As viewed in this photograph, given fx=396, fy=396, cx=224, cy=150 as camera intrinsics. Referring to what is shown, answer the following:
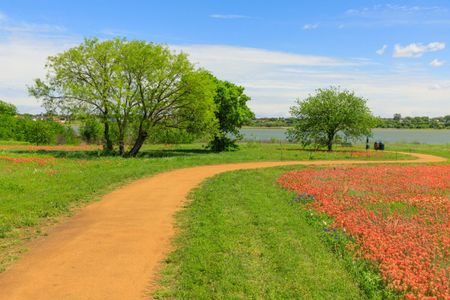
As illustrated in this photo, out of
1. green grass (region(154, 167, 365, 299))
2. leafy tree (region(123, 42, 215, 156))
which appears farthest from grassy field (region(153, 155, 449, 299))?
leafy tree (region(123, 42, 215, 156))

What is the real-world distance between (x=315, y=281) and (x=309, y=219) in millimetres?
5272

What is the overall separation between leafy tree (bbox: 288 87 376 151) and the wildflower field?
2519cm

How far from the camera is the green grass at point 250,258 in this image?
8055 mm

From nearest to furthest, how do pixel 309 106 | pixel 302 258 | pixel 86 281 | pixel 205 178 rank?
pixel 86 281
pixel 302 258
pixel 205 178
pixel 309 106

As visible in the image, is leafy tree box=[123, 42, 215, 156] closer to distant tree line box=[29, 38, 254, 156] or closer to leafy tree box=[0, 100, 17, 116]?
distant tree line box=[29, 38, 254, 156]

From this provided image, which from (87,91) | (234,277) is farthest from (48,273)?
(87,91)

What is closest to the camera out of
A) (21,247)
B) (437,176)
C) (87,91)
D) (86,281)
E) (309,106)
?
(86,281)

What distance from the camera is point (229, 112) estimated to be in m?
46.5

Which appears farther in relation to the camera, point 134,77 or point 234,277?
point 134,77

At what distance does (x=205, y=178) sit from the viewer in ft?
75.5

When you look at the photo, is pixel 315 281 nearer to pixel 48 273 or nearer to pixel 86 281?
pixel 86 281

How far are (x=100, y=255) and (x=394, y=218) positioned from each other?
32.7 feet

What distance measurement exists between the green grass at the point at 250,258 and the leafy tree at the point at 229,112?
30911 mm

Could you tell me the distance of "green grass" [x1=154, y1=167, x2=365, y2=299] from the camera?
8.05m
